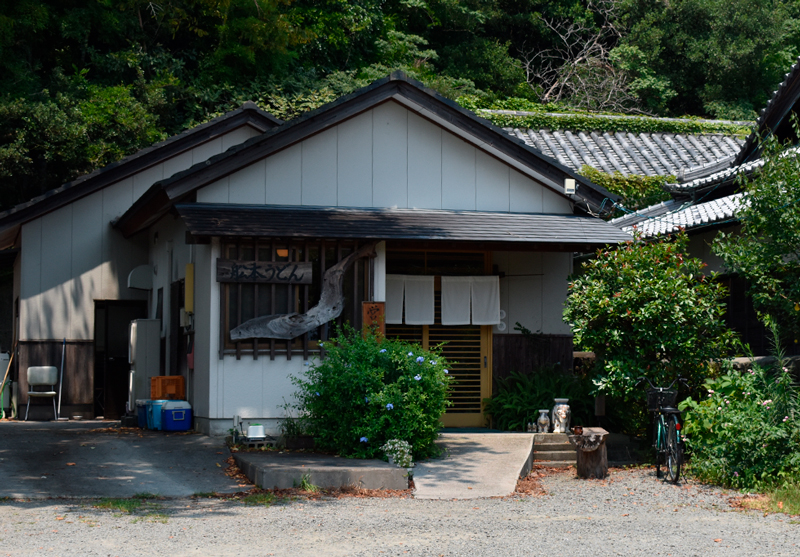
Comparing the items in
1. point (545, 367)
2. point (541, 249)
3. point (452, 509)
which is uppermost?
point (541, 249)

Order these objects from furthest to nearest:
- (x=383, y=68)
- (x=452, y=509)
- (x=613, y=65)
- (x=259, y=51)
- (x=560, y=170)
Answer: (x=613, y=65), (x=383, y=68), (x=259, y=51), (x=560, y=170), (x=452, y=509)

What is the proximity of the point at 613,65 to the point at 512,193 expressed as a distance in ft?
66.3

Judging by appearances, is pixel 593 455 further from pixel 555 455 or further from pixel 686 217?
pixel 686 217

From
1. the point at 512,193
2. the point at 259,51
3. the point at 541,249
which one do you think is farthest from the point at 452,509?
the point at 259,51

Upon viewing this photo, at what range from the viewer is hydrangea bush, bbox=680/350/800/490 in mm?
9383

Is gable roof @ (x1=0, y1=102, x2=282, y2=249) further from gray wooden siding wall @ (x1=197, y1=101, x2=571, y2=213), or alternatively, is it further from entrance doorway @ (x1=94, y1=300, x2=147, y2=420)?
gray wooden siding wall @ (x1=197, y1=101, x2=571, y2=213)

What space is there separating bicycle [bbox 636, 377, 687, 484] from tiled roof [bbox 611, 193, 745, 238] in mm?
2627

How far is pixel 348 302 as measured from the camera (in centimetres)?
1291

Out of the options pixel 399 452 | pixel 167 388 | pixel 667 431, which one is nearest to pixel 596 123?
pixel 167 388

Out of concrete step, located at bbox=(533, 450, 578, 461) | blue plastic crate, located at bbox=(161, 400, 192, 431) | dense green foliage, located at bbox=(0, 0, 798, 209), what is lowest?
concrete step, located at bbox=(533, 450, 578, 461)

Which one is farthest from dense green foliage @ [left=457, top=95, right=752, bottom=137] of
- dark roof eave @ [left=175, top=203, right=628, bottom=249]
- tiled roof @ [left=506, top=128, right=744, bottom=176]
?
dark roof eave @ [left=175, top=203, right=628, bottom=249]

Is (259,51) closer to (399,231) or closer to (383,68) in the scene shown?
(383,68)

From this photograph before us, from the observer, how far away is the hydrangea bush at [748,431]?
9383 millimetres

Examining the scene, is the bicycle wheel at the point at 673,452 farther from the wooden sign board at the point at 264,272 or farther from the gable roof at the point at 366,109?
the wooden sign board at the point at 264,272
